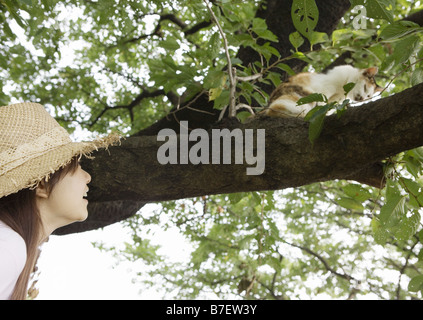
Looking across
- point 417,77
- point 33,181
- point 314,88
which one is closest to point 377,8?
point 417,77

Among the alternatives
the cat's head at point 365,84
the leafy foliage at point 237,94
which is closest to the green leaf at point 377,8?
the leafy foliage at point 237,94

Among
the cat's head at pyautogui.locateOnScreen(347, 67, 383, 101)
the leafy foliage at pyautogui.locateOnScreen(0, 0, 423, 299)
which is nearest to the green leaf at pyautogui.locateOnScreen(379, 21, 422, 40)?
the leafy foliage at pyautogui.locateOnScreen(0, 0, 423, 299)

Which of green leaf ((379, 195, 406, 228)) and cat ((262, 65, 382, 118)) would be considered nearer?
green leaf ((379, 195, 406, 228))

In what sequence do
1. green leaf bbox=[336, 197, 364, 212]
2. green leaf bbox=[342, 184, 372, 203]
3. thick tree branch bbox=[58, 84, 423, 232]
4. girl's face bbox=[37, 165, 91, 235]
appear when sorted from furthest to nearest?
green leaf bbox=[336, 197, 364, 212]
green leaf bbox=[342, 184, 372, 203]
thick tree branch bbox=[58, 84, 423, 232]
girl's face bbox=[37, 165, 91, 235]

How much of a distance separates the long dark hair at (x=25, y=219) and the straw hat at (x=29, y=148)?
0.05 metres

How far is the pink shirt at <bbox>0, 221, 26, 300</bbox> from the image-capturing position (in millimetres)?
1170

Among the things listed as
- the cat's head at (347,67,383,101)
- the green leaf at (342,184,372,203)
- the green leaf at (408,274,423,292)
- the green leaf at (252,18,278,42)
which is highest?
the cat's head at (347,67,383,101)

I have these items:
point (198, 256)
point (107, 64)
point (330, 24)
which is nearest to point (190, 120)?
point (330, 24)

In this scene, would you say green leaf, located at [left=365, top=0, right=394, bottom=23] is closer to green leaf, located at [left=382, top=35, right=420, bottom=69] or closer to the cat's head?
green leaf, located at [left=382, top=35, right=420, bottom=69]

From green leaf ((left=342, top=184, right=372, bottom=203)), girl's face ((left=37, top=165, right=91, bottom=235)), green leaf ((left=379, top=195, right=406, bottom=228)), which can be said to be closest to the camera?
girl's face ((left=37, top=165, right=91, bottom=235))

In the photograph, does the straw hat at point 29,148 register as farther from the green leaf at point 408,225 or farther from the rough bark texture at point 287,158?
the green leaf at point 408,225

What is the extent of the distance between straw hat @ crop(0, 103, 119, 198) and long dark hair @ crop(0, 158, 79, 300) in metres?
0.05

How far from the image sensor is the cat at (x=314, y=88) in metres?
2.67

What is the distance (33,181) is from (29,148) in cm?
12
